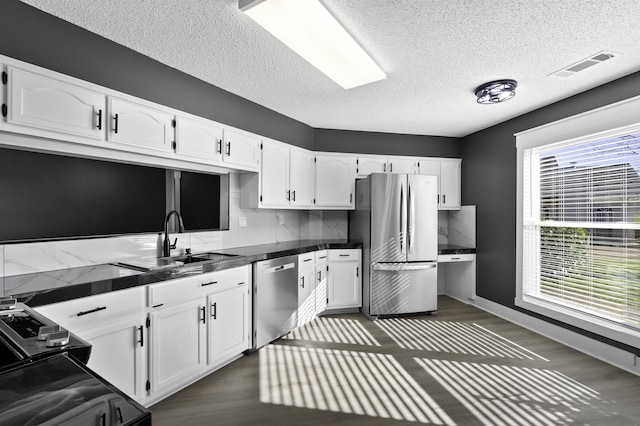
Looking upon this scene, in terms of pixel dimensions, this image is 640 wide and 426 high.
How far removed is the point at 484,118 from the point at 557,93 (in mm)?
923

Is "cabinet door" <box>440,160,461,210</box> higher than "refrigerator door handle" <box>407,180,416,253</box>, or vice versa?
"cabinet door" <box>440,160,461,210</box>

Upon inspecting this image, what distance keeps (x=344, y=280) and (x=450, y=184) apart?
2244 millimetres

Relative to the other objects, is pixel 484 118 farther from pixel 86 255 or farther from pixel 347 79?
pixel 86 255

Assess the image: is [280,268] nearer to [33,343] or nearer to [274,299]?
[274,299]

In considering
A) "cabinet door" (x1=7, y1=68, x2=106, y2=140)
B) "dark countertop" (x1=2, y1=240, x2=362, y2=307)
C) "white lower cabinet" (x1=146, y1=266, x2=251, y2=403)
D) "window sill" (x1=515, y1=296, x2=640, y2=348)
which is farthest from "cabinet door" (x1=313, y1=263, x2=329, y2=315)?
"cabinet door" (x1=7, y1=68, x2=106, y2=140)

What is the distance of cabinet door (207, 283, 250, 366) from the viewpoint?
8.65ft

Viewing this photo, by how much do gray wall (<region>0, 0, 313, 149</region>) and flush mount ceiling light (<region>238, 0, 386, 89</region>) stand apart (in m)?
1.09

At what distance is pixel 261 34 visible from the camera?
230cm

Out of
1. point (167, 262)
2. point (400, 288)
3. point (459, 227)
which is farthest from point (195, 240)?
point (459, 227)

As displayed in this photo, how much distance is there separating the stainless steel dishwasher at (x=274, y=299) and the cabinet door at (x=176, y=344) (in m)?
0.63

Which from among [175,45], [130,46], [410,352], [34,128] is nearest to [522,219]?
[410,352]

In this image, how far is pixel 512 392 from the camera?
2479mm

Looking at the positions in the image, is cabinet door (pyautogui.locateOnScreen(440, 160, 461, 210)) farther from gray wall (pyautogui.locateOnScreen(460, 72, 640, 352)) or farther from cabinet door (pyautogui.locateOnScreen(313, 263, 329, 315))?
cabinet door (pyautogui.locateOnScreen(313, 263, 329, 315))

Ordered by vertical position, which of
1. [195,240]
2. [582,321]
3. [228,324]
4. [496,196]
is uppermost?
[496,196]
